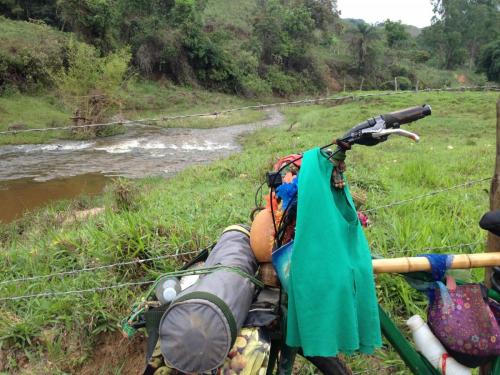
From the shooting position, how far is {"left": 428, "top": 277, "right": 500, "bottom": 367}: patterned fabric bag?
1.56m

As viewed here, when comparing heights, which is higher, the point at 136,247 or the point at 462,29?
the point at 462,29

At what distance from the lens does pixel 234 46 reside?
4088 cm

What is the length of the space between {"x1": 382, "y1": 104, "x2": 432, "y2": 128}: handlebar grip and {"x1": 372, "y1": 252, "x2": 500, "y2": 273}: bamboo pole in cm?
50

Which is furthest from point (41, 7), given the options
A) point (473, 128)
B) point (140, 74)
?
point (473, 128)

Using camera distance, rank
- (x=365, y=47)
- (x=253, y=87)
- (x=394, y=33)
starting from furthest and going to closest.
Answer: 1. (x=394, y=33)
2. (x=365, y=47)
3. (x=253, y=87)

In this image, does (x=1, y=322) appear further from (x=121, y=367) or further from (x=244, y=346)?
(x=244, y=346)

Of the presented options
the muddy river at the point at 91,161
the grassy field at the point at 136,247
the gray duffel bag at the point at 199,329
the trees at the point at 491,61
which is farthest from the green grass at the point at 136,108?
the trees at the point at 491,61

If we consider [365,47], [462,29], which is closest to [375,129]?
[365,47]

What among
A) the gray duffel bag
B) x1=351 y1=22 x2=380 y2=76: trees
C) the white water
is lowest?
the white water

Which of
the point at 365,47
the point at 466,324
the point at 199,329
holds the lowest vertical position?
the point at 466,324

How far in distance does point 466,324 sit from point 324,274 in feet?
2.00

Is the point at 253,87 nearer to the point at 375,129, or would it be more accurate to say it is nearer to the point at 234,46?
the point at 234,46

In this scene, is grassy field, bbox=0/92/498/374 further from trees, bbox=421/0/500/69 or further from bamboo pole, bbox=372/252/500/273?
trees, bbox=421/0/500/69

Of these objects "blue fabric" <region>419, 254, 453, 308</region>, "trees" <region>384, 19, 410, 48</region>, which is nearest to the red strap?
"blue fabric" <region>419, 254, 453, 308</region>
